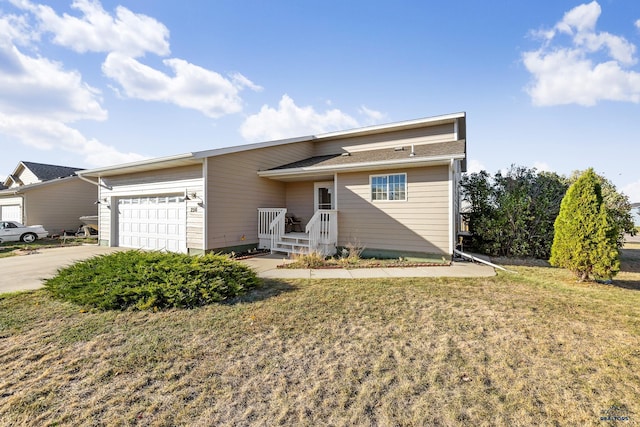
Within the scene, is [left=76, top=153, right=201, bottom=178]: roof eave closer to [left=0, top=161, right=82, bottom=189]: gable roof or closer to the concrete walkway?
the concrete walkway

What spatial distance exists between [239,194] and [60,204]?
15.6 metres

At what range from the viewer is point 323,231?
9836mm

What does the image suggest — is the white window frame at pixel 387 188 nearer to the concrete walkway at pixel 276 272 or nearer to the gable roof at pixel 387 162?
the gable roof at pixel 387 162

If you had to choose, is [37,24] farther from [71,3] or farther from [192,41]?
[192,41]

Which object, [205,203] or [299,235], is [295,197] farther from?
[205,203]

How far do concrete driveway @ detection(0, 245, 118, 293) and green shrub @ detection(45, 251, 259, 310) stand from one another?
1.70 meters

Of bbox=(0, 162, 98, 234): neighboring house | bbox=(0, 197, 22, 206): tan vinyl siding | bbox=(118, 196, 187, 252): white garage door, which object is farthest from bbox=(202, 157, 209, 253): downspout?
bbox=(0, 197, 22, 206): tan vinyl siding

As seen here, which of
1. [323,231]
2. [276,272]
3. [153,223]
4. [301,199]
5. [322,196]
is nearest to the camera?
[276,272]

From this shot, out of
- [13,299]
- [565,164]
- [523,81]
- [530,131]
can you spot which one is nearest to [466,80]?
[523,81]

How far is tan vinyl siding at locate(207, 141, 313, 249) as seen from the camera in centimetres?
931

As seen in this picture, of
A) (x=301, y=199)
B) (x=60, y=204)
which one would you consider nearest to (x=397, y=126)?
(x=301, y=199)

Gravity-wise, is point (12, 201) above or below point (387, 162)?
below

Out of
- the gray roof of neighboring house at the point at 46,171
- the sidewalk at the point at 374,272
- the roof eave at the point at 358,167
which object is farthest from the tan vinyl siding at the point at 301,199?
the gray roof of neighboring house at the point at 46,171

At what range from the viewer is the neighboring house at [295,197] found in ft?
28.7
